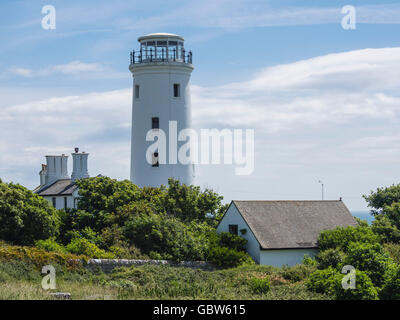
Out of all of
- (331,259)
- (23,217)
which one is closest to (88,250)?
(23,217)

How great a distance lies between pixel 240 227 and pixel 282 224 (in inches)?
99.9

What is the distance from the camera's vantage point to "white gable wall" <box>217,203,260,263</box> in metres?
35.8

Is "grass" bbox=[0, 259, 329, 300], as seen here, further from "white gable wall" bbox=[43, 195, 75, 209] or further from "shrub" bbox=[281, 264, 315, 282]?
"white gable wall" bbox=[43, 195, 75, 209]

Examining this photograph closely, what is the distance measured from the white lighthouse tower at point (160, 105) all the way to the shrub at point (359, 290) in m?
21.5

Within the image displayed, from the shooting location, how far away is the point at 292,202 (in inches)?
→ 1586

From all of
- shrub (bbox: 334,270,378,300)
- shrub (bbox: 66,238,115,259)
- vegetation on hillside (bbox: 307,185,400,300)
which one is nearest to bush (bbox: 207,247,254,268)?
vegetation on hillside (bbox: 307,185,400,300)

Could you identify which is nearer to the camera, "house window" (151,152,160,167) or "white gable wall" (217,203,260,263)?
"white gable wall" (217,203,260,263)

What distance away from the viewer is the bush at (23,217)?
3064 centimetres

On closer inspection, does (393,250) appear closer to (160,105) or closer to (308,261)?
(308,261)

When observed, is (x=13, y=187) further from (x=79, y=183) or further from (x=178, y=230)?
(x=178, y=230)

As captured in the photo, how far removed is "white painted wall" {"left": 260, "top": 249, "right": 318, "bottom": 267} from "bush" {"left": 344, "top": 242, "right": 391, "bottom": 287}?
7.61 metres

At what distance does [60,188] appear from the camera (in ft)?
172
